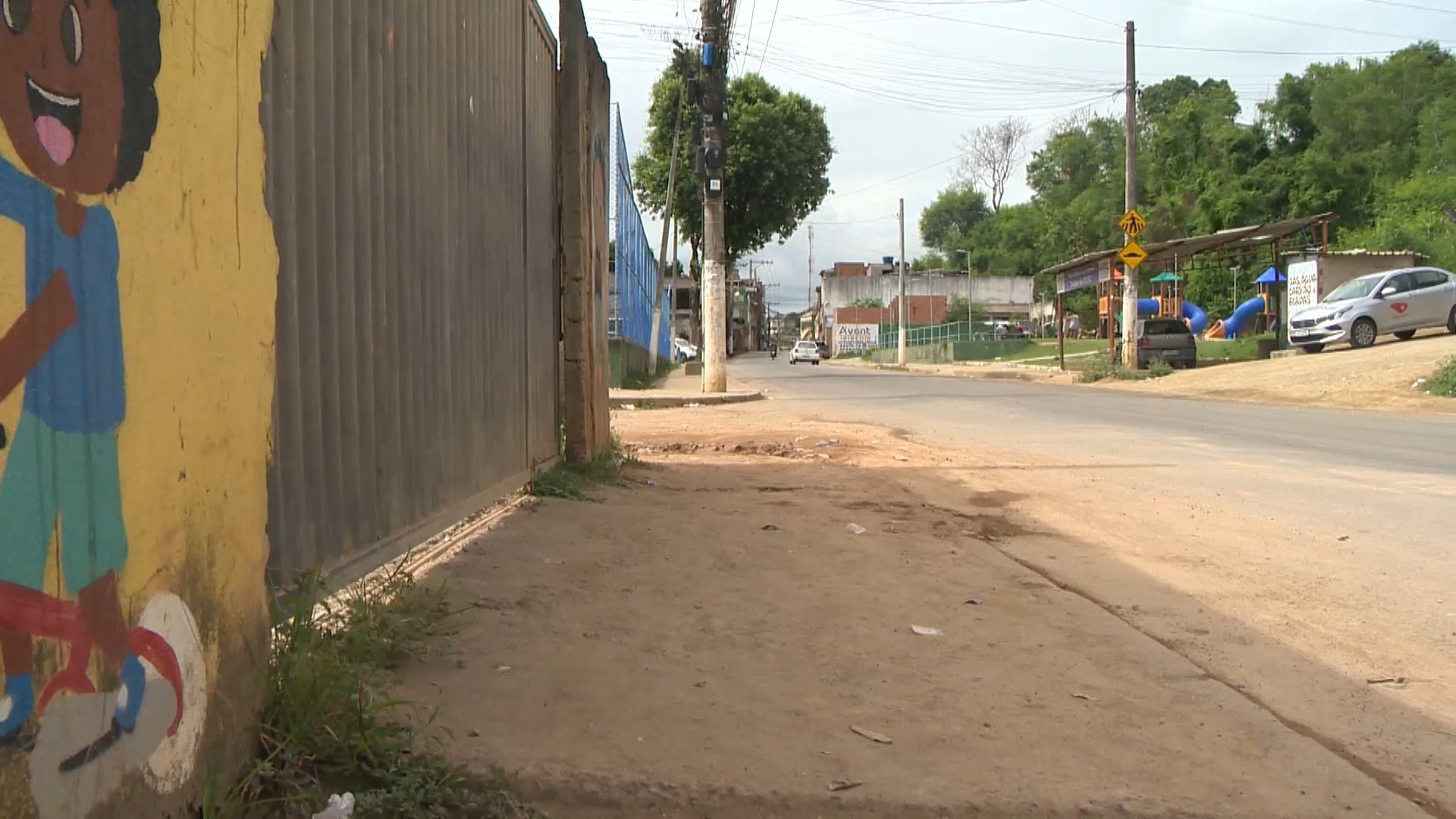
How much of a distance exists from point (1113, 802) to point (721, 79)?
17915 millimetres

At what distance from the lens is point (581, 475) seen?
Result: 23.2ft

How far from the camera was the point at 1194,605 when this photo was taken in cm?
442

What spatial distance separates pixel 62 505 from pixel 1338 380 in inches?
777

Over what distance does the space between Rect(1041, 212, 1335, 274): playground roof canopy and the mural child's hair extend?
2565 centimetres

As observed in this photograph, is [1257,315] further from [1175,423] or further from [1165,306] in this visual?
[1175,423]

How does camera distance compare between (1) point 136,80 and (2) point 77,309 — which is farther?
(1) point 136,80

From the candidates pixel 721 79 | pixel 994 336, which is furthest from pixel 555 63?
pixel 994 336

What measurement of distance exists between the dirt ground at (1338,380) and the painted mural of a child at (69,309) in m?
16.8

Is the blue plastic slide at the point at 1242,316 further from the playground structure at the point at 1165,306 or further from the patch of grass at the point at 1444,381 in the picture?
the patch of grass at the point at 1444,381

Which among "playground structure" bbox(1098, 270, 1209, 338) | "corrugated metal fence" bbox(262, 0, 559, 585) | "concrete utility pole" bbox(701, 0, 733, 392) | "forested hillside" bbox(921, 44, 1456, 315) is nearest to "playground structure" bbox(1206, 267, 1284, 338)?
"playground structure" bbox(1098, 270, 1209, 338)

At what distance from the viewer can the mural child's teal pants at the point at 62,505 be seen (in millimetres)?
1615

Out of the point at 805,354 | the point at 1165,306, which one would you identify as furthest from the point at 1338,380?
the point at 805,354

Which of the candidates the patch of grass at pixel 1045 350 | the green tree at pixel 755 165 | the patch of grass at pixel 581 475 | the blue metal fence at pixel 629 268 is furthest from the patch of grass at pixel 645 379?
the patch of grass at pixel 1045 350

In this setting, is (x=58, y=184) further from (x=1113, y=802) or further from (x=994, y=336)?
(x=994, y=336)
